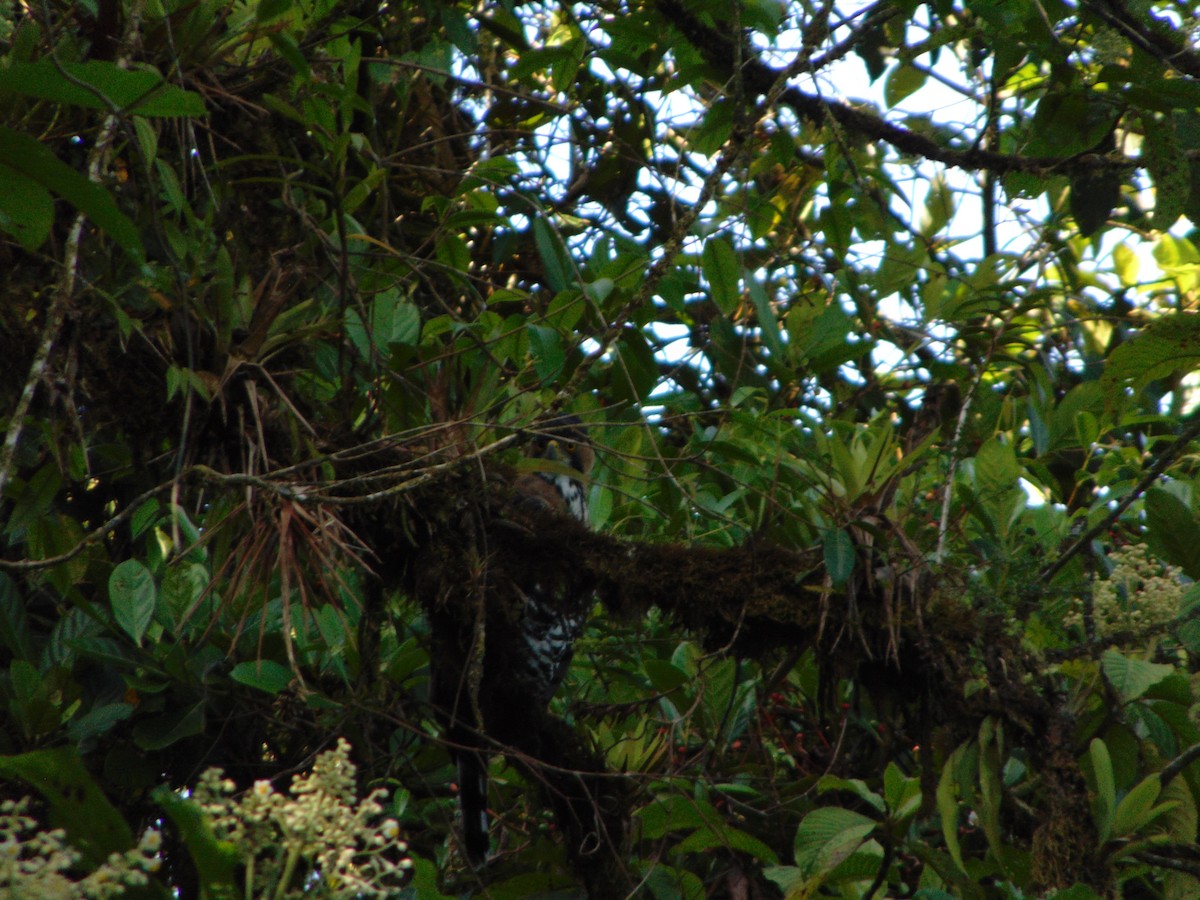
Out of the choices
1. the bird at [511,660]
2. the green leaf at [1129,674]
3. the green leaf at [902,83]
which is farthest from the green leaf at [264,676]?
the green leaf at [902,83]

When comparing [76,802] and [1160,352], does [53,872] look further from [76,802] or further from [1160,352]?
[1160,352]

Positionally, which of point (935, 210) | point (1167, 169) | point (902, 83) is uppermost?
point (902, 83)

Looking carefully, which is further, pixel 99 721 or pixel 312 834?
pixel 99 721

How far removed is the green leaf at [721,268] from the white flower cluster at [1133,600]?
65 centimetres

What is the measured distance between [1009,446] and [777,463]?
0.57 metres

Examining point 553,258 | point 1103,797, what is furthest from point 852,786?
point 553,258

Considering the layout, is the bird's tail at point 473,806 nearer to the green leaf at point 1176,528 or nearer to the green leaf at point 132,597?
the green leaf at point 132,597

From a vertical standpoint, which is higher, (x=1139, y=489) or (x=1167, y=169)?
(x=1167, y=169)

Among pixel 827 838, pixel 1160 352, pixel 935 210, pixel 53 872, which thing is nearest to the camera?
pixel 53 872

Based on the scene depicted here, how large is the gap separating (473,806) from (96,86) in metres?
1.36

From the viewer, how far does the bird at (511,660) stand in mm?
1541

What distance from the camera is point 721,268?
5.47 feet

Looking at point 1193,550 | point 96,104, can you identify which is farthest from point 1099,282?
point 96,104

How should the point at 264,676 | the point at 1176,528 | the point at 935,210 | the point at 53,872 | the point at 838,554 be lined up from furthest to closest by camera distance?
1. the point at 935,210
2. the point at 264,676
3. the point at 1176,528
4. the point at 838,554
5. the point at 53,872
